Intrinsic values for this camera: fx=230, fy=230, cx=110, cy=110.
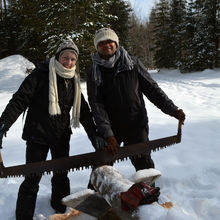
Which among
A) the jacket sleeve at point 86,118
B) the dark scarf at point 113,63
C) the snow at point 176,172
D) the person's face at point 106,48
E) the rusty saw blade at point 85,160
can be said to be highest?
the person's face at point 106,48

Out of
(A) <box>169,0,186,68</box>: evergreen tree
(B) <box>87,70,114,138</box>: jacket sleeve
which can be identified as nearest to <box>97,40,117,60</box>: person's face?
(B) <box>87,70,114,138</box>: jacket sleeve

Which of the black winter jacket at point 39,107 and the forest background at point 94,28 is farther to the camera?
the forest background at point 94,28

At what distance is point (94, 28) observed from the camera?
12.5 metres

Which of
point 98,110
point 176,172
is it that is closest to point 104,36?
point 98,110

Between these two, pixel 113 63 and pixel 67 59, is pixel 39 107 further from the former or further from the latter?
pixel 113 63

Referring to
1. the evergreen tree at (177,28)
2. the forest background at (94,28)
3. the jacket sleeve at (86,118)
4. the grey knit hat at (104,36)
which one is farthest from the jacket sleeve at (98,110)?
the evergreen tree at (177,28)

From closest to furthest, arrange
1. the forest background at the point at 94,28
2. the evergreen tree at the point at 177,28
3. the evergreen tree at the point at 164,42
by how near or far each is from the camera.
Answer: the forest background at the point at 94,28
the evergreen tree at the point at 177,28
the evergreen tree at the point at 164,42

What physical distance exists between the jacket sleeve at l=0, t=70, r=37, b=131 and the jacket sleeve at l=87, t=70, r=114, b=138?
0.64m

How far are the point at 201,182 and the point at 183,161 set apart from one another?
68 centimetres

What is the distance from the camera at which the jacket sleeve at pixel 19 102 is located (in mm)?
2410

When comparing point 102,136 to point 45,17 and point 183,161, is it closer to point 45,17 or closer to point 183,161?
point 183,161

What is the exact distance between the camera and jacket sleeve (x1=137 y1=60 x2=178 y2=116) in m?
2.78

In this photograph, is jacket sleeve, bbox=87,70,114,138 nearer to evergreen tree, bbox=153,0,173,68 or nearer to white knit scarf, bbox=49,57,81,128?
white knit scarf, bbox=49,57,81,128

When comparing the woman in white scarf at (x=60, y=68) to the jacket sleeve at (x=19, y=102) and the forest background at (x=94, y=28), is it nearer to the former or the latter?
the jacket sleeve at (x=19, y=102)
